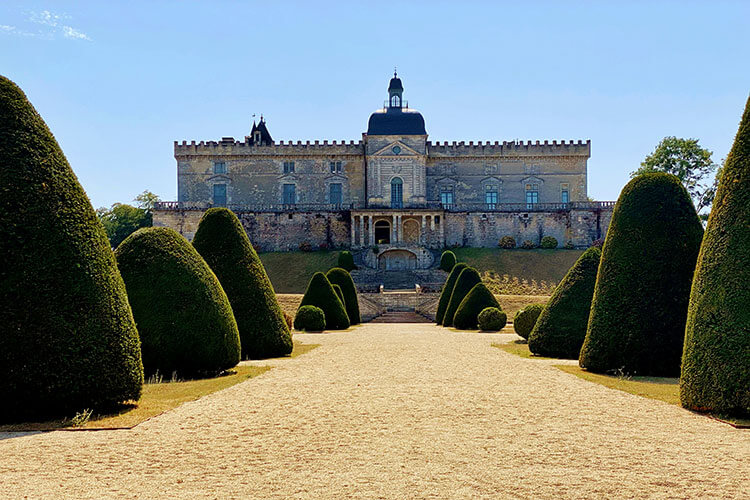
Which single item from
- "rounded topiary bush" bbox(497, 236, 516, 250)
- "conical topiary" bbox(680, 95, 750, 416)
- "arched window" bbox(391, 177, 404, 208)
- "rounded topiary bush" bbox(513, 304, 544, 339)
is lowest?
"rounded topiary bush" bbox(513, 304, 544, 339)

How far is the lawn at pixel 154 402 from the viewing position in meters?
7.34

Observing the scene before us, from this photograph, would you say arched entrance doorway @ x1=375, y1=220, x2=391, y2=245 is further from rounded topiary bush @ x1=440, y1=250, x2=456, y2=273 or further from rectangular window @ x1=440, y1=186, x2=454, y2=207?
rounded topiary bush @ x1=440, y1=250, x2=456, y2=273

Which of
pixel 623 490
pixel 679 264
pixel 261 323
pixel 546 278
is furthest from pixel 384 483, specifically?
pixel 546 278

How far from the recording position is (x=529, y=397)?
9250 mm

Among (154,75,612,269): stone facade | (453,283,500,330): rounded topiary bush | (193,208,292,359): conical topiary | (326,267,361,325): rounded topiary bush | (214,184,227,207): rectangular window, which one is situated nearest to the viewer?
(193,208,292,359): conical topiary

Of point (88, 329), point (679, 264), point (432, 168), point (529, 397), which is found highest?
point (432, 168)

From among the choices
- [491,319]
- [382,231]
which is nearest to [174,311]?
[491,319]

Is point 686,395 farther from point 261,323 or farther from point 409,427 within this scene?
point 261,323

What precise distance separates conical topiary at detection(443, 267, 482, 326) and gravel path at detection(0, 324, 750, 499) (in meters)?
16.1

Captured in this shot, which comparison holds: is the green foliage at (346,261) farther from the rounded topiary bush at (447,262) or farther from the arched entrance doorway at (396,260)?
the rounded topiary bush at (447,262)

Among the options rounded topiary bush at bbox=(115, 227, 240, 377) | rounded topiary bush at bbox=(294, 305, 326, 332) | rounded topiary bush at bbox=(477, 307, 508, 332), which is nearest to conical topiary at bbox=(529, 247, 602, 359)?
rounded topiary bush at bbox=(115, 227, 240, 377)

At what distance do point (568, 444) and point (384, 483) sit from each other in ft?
7.08

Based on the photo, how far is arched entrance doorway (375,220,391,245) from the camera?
54312mm

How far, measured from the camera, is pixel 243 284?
13.9 meters
